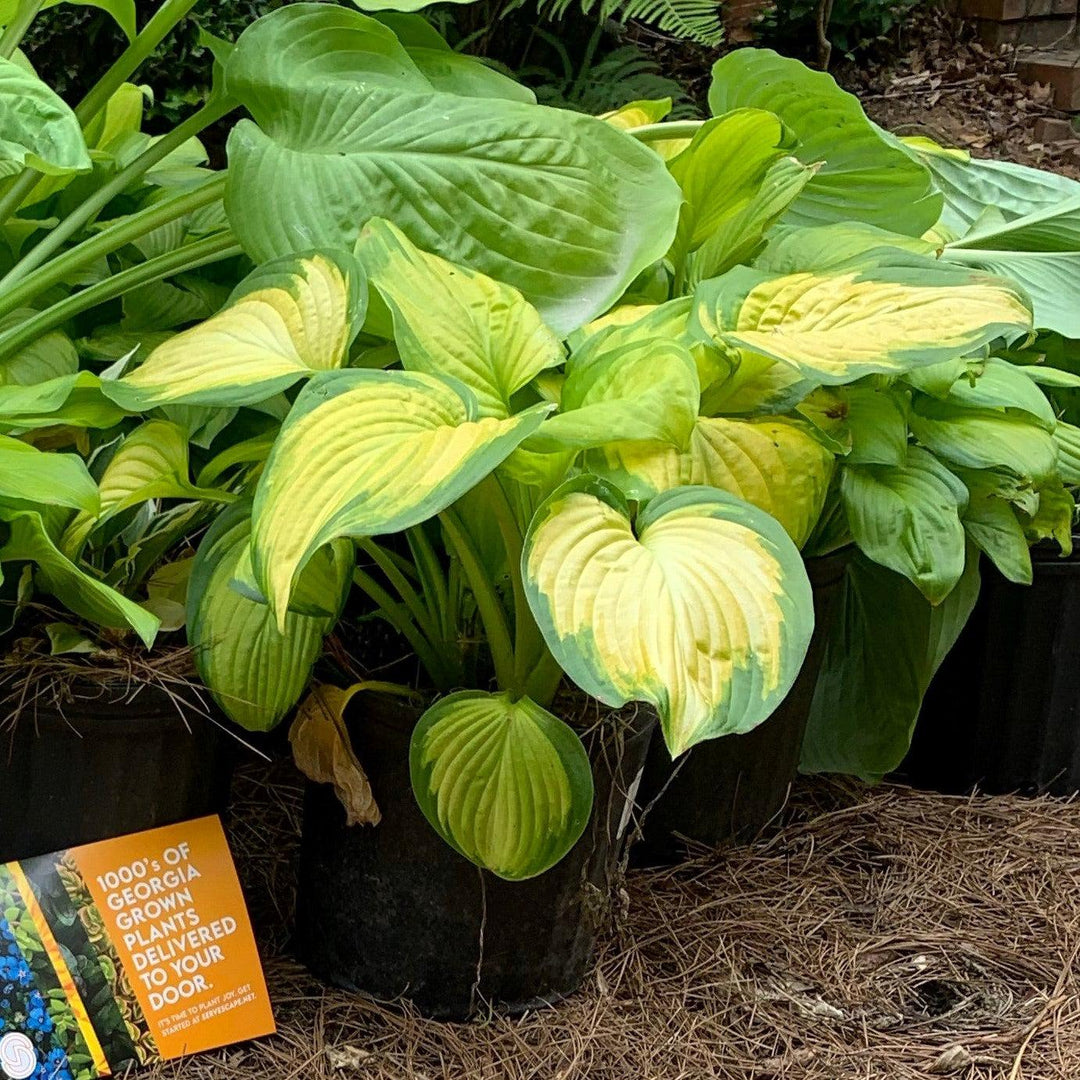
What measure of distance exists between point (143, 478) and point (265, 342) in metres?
0.12

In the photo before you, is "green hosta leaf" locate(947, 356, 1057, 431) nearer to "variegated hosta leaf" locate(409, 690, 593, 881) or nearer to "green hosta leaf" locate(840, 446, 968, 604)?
"green hosta leaf" locate(840, 446, 968, 604)

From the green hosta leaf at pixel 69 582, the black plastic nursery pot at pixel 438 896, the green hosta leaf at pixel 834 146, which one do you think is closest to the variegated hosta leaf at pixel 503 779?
the black plastic nursery pot at pixel 438 896

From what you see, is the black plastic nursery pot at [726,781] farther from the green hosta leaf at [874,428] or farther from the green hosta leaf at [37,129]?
the green hosta leaf at [37,129]

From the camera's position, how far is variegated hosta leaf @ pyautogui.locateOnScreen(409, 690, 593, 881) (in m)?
0.74

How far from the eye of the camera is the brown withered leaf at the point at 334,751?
83 centimetres

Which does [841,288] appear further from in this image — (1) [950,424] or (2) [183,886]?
(2) [183,886]

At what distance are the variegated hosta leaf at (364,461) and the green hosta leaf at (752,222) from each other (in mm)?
287

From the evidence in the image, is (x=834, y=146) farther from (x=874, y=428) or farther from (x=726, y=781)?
(x=726, y=781)

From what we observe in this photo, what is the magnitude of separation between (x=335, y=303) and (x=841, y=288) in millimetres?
307

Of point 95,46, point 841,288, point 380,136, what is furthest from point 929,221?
point 95,46

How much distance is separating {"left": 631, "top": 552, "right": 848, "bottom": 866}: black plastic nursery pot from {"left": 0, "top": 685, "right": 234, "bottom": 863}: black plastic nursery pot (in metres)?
0.42

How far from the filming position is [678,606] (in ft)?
1.98

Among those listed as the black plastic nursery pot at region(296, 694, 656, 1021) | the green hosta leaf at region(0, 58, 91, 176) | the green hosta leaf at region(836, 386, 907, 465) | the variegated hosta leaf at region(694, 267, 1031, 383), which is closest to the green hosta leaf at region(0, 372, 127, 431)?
the green hosta leaf at region(0, 58, 91, 176)

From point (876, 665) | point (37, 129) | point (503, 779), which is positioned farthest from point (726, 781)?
point (37, 129)
